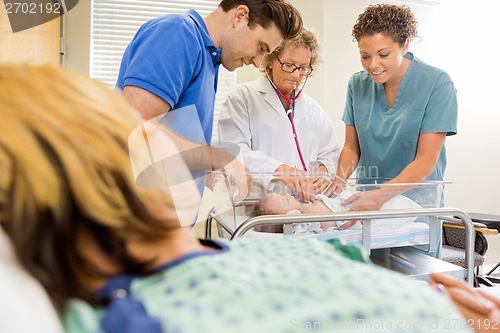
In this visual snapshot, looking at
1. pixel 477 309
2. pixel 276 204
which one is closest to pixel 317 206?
pixel 276 204

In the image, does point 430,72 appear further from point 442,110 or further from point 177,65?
point 177,65

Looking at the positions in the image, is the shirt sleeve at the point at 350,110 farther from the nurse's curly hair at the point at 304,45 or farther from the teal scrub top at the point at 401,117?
the nurse's curly hair at the point at 304,45

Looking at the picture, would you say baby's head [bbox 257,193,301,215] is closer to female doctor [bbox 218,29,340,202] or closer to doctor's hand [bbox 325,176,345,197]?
doctor's hand [bbox 325,176,345,197]

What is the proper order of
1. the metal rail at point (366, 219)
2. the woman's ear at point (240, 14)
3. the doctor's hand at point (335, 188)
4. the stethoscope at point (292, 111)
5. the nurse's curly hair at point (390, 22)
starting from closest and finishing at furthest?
1. the metal rail at point (366, 219)
2. the woman's ear at point (240, 14)
3. the doctor's hand at point (335, 188)
4. the nurse's curly hair at point (390, 22)
5. the stethoscope at point (292, 111)

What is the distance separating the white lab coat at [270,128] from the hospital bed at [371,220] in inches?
15.4

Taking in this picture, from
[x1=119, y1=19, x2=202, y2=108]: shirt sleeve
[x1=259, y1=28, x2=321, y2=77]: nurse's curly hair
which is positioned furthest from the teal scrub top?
[x1=119, y1=19, x2=202, y2=108]: shirt sleeve

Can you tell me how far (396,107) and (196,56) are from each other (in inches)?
39.6

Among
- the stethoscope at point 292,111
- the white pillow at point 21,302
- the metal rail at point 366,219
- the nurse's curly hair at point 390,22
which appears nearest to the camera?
the white pillow at point 21,302

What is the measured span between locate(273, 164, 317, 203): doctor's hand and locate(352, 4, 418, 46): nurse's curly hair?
27.9 inches

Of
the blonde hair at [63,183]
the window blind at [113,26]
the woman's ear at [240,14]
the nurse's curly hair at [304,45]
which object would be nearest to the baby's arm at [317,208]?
the woman's ear at [240,14]

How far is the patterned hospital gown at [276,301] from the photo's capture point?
0.38 metres

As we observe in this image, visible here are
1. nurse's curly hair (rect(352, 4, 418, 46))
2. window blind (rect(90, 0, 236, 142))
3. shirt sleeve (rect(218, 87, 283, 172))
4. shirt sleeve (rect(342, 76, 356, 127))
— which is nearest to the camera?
nurse's curly hair (rect(352, 4, 418, 46))

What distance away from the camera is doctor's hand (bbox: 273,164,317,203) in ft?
4.14

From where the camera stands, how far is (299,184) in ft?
4.18
